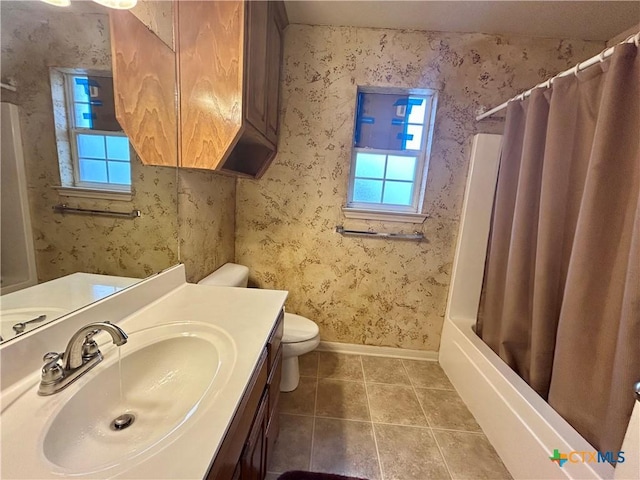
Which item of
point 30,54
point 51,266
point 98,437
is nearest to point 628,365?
point 98,437

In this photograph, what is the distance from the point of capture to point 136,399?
32.4 inches

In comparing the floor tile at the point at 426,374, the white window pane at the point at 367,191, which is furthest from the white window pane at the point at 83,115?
the floor tile at the point at 426,374

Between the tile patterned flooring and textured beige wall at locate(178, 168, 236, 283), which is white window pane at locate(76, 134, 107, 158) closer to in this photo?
textured beige wall at locate(178, 168, 236, 283)

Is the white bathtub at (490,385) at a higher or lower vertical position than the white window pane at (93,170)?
lower

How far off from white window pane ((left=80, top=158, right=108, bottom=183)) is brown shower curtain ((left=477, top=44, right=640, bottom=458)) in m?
1.77

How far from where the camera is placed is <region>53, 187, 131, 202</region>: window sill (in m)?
0.83

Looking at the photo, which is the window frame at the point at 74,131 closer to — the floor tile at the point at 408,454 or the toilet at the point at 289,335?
the toilet at the point at 289,335

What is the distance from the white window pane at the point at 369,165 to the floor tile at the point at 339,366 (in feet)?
4.76

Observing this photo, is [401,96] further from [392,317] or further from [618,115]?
[392,317]

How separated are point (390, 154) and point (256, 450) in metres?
1.97

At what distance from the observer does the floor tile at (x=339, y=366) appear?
6.69 feet

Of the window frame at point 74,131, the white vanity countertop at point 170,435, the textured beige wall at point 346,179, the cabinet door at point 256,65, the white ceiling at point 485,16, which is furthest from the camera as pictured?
the textured beige wall at point 346,179

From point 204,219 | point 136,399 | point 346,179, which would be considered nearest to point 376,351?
point 346,179

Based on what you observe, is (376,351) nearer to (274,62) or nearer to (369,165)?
(369,165)
